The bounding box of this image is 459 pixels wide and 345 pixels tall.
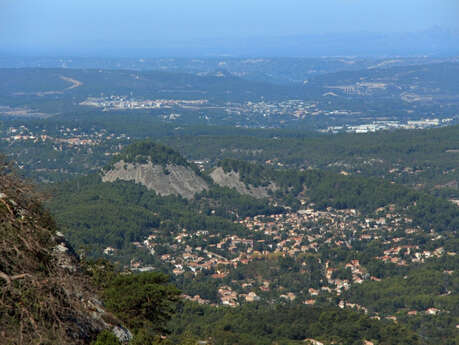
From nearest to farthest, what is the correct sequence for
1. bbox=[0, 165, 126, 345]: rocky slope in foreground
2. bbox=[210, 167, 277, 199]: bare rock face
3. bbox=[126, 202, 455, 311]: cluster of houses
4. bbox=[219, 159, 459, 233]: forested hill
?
bbox=[0, 165, 126, 345]: rocky slope in foreground < bbox=[126, 202, 455, 311]: cluster of houses < bbox=[219, 159, 459, 233]: forested hill < bbox=[210, 167, 277, 199]: bare rock face

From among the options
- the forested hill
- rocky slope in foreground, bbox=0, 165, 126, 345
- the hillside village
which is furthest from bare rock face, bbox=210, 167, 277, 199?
rocky slope in foreground, bbox=0, 165, 126, 345

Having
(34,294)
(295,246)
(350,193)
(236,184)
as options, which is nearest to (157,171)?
(236,184)

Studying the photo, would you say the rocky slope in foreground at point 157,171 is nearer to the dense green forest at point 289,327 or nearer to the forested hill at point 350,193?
the forested hill at point 350,193

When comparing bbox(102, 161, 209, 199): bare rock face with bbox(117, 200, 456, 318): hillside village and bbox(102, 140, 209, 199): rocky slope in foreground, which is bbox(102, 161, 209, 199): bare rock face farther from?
bbox(117, 200, 456, 318): hillside village

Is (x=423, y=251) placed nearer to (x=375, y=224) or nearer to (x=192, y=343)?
(x=375, y=224)

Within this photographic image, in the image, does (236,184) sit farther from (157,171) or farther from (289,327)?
(289,327)

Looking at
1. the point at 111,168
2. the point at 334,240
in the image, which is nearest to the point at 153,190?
the point at 111,168
